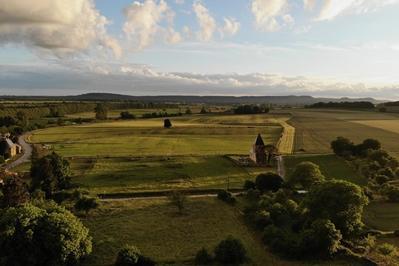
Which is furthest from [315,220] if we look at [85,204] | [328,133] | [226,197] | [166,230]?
[328,133]

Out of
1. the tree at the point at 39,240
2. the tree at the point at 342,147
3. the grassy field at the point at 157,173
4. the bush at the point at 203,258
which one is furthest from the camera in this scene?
the tree at the point at 342,147

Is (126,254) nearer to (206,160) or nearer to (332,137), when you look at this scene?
(206,160)

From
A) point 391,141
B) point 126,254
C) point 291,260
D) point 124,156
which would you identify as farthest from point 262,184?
point 391,141

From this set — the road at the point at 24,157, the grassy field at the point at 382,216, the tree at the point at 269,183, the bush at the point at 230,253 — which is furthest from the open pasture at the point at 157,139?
the bush at the point at 230,253

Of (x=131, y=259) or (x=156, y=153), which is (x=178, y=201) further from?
(x=156, y=153)

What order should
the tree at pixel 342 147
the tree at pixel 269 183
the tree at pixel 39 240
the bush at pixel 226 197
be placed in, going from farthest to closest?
the tree at pixel 342 147, the tree at pixel 269 183, the bush at pixel 226 197, the tree at pixel 39 240

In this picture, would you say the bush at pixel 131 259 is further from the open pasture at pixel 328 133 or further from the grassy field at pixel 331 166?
the open pasture at pixel 328 133
